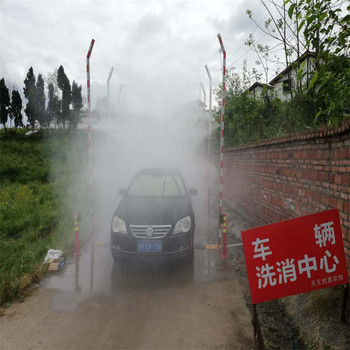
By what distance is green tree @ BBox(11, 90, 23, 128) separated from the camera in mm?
44531

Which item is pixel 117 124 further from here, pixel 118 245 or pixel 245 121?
pixel 118 245

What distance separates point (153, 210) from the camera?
5.53 meters

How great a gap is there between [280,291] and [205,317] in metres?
1.23

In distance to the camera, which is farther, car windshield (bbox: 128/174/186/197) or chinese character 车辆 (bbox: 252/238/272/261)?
car windshield (bbox: 128/174/186/197)

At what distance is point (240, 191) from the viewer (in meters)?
9.88

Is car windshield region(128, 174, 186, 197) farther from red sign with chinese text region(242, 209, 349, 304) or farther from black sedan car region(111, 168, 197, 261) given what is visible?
red sign with chinese text region(242, 209, 349, 304)

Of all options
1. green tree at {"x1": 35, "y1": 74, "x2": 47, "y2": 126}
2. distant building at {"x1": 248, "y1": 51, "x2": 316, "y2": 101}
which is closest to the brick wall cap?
distant building at {"x1": 248, "y1": 51, "x2": 316, "y2": 101}

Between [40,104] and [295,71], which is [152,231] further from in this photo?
[40,104]

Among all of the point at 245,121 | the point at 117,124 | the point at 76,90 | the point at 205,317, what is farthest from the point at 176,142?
the point at 76,90

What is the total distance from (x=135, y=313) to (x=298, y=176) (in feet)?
11.4

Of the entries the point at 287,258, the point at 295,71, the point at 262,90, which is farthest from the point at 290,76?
the point at 287,258

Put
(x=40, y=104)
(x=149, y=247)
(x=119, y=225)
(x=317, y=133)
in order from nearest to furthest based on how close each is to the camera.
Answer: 1. (x=317, y=133)
2. (x=149, y=247)
3. (x=119, y=225)
4. (x=40, y=104)

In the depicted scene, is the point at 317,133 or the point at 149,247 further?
the point at 149,247

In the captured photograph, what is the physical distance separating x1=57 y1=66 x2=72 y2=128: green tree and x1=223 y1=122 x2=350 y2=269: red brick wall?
130 ft
